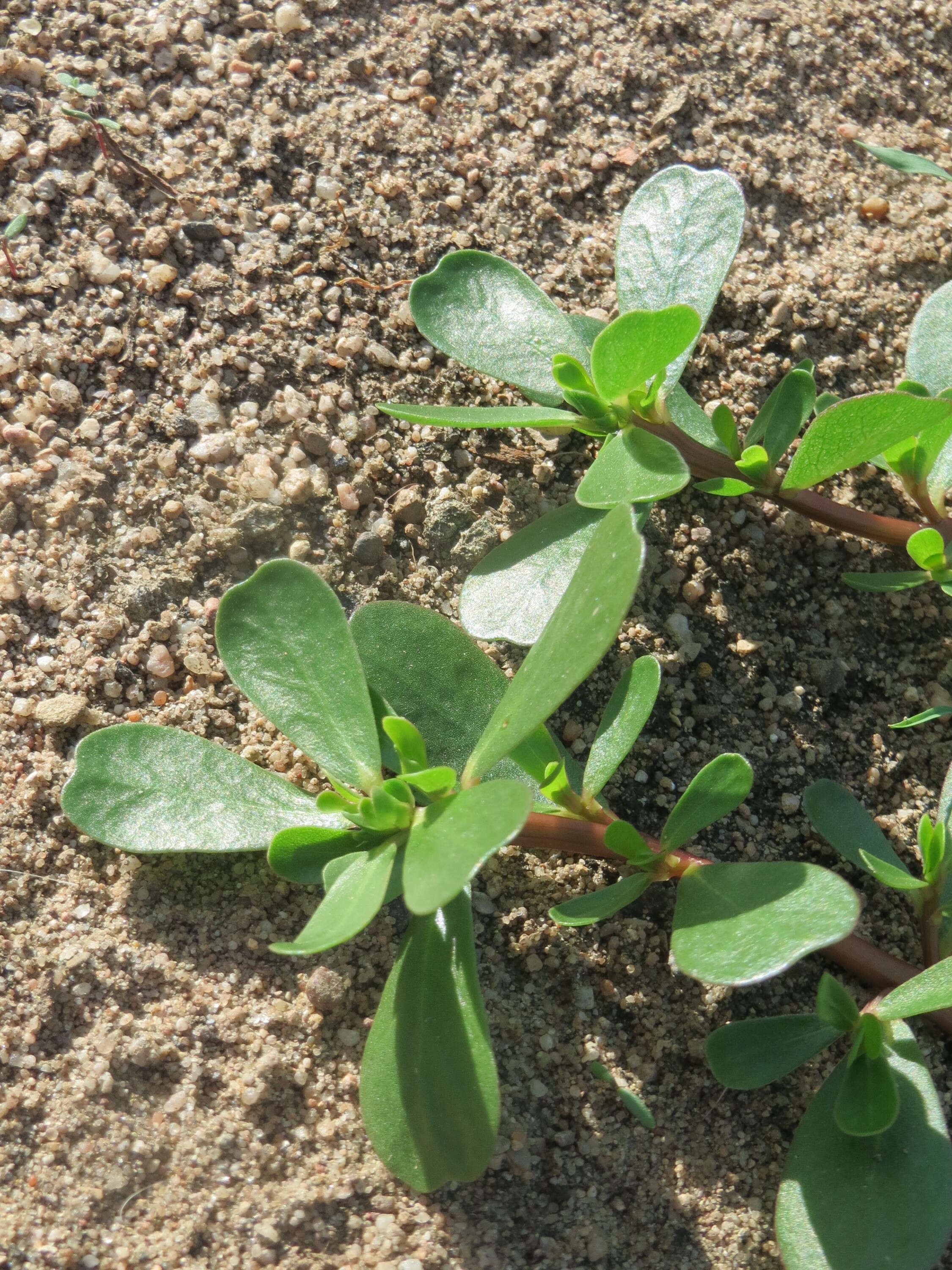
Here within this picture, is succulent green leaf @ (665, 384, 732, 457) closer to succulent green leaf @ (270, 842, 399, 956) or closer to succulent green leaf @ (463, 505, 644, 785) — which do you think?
succulent green leaf @ (463, 505, 644, 785)

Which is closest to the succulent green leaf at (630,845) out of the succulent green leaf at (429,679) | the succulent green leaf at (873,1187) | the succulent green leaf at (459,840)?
the succulent green leaf at (429,679)

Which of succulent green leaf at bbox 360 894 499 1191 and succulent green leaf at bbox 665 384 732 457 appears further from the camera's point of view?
succulent green leaf at bbox 665 384 732 457

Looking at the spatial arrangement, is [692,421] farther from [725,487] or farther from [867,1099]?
[867,1099]

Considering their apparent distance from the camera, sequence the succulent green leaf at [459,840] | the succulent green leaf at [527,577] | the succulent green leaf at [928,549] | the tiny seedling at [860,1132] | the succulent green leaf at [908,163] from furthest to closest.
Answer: the succulent green leaf at [908,163]
the succulent green leaf at [928,549]
the succulent green leaf at [527,577]
the tiny seedling at [860,1132]
the succulent green leaf at [459,840]

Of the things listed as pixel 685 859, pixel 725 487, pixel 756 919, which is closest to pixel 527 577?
pixel 725 487

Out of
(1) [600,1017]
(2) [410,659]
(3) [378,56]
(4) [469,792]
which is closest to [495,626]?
(2) [410,659]

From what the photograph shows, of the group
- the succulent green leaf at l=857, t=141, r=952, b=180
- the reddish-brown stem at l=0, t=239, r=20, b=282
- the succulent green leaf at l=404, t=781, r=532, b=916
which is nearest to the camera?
the succulent green leaf at l=404, t=781, r=532, b=916

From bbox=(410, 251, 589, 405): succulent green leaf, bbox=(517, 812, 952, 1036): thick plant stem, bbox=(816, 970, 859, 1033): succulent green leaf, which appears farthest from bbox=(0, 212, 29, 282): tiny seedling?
bbox=(816, 970, 859, 1033): succulent green leaf

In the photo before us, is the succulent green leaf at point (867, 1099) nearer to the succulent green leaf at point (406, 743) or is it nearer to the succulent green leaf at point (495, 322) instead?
the succulent green leaf at point (406, 743)
